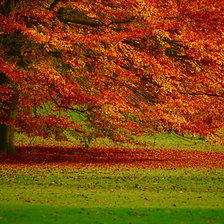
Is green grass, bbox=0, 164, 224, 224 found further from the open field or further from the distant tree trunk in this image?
the distant tree trunk

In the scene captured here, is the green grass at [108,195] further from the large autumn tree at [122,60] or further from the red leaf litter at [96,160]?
the large autumn tree at [122,60]

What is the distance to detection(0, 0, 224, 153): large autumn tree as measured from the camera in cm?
1903

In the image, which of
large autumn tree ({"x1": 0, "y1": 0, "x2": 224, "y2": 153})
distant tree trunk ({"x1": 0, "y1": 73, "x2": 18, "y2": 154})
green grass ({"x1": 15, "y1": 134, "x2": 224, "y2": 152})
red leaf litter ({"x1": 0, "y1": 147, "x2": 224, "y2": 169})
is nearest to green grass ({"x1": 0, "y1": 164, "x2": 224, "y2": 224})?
red leaf litter ({"x1": 0, "y1": 147, "x2": 224, "y2": 169})

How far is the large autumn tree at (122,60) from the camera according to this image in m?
19.0

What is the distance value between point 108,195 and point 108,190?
109 centimetres

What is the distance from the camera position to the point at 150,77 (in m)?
20.8

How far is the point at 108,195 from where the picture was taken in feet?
43.2

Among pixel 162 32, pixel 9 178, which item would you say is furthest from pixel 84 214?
pixel 162 32

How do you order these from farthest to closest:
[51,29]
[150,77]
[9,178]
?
[150,77] → [51,29] → [9,178]

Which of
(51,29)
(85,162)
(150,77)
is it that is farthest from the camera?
(85,162)

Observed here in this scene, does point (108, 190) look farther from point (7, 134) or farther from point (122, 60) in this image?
point (7, 134)

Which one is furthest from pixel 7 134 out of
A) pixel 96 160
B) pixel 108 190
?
pixel 108 190

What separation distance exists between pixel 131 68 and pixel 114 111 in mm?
1718

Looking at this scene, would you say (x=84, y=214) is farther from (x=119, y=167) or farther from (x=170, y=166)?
(x=170, y=166)
